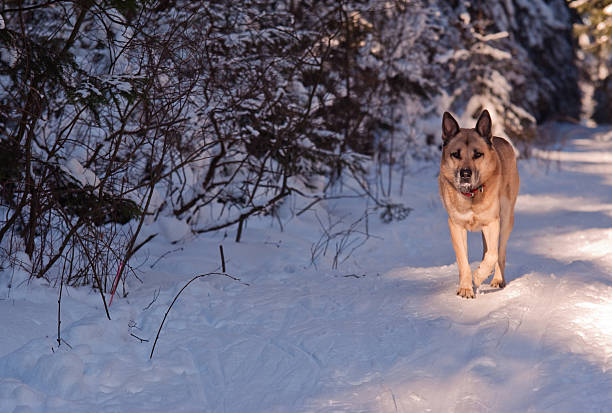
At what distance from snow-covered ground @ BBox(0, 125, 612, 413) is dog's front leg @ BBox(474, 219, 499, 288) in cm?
18

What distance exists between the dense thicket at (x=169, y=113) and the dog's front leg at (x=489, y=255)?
2.42 m

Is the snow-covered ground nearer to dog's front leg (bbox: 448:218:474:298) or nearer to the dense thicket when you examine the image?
dog's front leg (bbox: 448:218:474:298)

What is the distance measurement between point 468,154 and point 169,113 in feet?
9.09

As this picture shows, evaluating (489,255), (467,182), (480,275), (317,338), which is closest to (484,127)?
(467,182)

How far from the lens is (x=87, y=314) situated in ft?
13.6

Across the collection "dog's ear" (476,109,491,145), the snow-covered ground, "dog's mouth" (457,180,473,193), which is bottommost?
the snow-covered ground

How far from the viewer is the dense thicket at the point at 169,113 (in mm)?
4242

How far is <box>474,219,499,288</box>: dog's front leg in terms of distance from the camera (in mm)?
4852

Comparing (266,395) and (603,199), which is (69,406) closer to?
(266,395)

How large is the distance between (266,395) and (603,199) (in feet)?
28.6

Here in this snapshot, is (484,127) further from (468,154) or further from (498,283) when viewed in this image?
(498,283)

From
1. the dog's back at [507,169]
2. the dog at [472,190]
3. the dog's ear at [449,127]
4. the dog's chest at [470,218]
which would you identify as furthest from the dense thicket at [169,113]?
the dog's chest at [470,218]

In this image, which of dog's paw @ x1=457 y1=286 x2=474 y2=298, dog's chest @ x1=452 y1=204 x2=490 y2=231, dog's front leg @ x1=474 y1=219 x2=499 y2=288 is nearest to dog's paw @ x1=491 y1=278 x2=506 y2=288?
dog's front leg @ x1=474 y1=219 x2=499 y2=288

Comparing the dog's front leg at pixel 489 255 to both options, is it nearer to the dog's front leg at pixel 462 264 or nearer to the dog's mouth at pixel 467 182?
the dog's front leg at pixel 462 264
